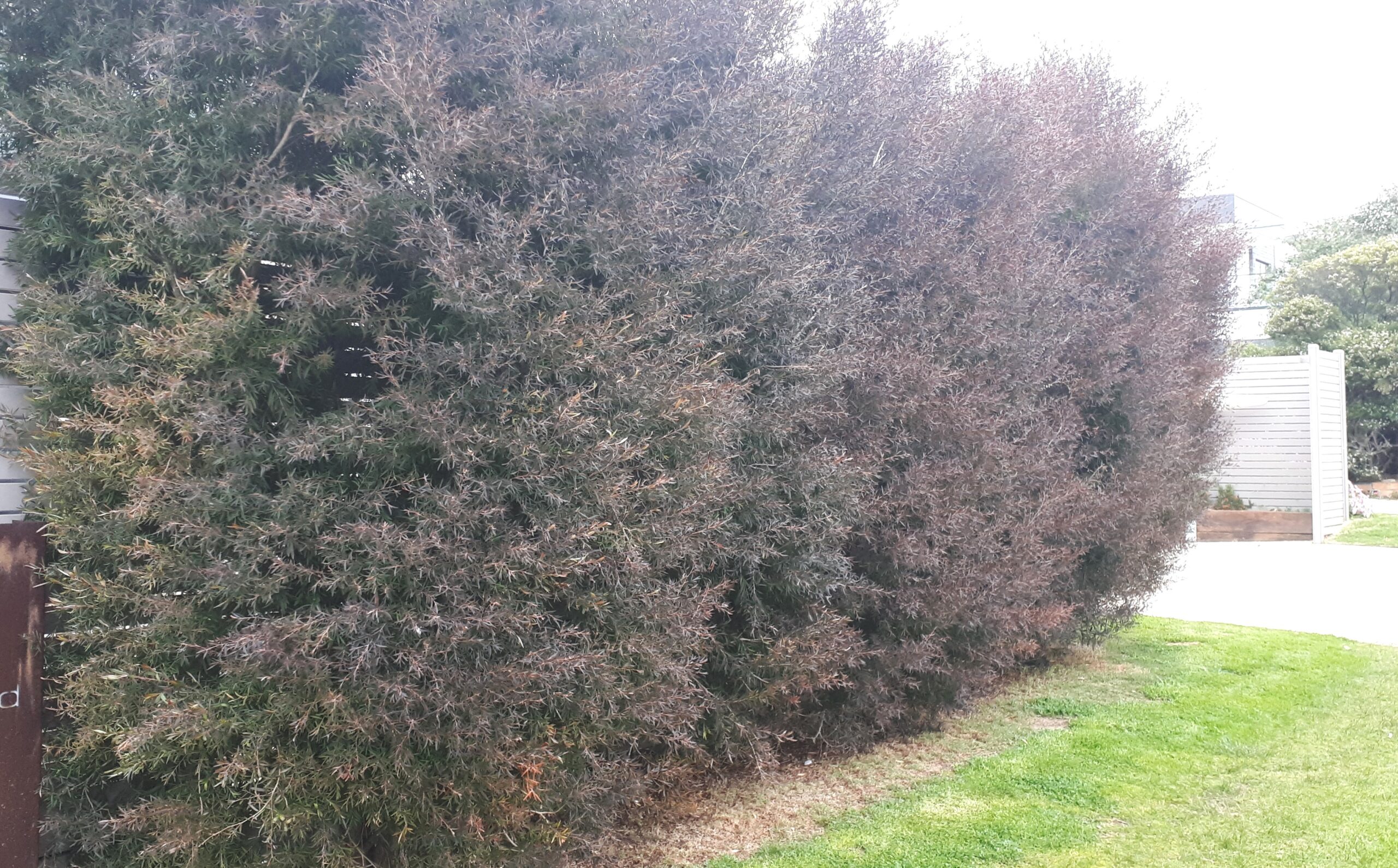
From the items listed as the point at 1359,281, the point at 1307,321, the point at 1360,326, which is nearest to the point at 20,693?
the point at 1307,321

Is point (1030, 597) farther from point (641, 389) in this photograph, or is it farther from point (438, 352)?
point (438, 352)

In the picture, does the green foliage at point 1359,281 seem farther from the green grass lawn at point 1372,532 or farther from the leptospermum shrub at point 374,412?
the leptospermum shrub at point 374,412

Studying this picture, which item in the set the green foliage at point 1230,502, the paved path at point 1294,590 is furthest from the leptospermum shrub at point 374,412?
the green foliage at point 1230,502

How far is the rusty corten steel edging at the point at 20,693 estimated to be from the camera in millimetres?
3238

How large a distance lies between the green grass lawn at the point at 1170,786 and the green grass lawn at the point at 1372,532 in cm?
946

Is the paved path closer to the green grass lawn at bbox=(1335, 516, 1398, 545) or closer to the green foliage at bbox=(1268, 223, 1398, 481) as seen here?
the green grass lawn at bbox=(1335, 516, 1398, 545)

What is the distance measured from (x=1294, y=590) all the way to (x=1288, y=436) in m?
6.10

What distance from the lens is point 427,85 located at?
3342 mm

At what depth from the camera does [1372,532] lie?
16.9 metres

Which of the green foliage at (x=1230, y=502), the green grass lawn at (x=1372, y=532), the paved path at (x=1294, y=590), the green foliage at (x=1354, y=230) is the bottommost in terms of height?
the paved path at (x=1294, y=590)

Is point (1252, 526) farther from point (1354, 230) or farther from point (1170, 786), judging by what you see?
point (1354, 230)

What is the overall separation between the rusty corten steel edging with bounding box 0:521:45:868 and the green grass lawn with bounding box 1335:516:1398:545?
17.7m

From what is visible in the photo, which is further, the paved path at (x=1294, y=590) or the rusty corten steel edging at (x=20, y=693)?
the paved path at (x=1294, y=590)

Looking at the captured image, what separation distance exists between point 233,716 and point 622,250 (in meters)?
2.00
